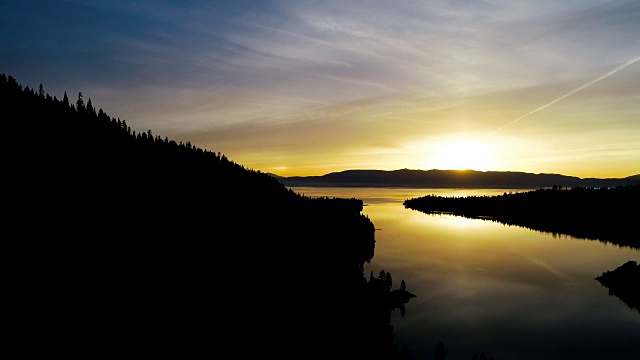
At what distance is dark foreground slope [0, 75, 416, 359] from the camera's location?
5075 cm

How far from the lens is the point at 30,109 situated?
7212 cm

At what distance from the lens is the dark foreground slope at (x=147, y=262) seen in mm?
50750

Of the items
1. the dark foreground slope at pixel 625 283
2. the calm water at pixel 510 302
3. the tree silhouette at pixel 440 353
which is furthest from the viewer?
the dark foreground slope at pixel 625 283

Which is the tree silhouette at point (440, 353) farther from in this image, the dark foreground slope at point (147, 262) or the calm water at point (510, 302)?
the dark foreground slope at point (147, 262)

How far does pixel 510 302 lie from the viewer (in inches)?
3241

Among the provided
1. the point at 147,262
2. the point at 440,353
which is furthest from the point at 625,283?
the point at 147,262

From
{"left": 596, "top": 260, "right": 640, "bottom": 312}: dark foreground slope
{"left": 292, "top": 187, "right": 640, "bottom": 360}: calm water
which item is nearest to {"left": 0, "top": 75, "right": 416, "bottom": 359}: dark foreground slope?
{"left": 292, "top": 187, "right": 640, "bottom": 360}: calm water

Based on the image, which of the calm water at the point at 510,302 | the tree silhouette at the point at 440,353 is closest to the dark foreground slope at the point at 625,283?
the calm water at the point at 510,302

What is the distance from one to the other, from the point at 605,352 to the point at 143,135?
94.3 m

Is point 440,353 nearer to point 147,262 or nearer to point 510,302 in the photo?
point 510,302

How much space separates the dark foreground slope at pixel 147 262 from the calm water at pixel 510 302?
9.01 metres

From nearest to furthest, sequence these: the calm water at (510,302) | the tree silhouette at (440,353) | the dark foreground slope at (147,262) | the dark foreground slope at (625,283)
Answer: the dark foreground slope at (147,262) → the tree silhouette at (440,353) → the calm water at (510,302) → the dark foreground slope at (625,283)

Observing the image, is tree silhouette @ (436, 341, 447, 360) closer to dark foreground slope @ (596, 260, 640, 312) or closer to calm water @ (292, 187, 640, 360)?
calm water @ (292, 187, 640, 360)

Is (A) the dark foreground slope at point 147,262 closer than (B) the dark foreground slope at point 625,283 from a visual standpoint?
Yes
